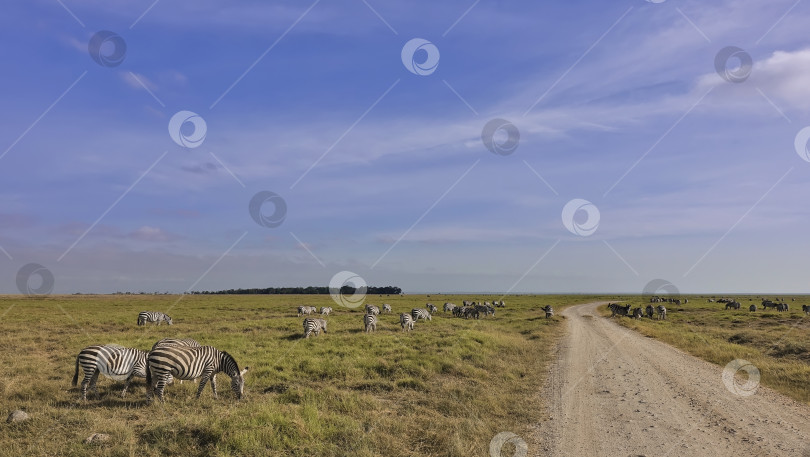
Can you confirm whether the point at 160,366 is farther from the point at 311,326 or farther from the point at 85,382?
the point at 311,326

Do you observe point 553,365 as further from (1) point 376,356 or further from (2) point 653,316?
(2) point 653,316

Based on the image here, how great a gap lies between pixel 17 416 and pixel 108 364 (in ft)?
9.25

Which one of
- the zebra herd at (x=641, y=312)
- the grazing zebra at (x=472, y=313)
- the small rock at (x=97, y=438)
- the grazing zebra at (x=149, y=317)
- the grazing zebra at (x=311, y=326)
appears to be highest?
the zebra herd at (x=641, y=312)

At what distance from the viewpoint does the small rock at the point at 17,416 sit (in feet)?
35.2

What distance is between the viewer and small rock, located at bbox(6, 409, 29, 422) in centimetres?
1072

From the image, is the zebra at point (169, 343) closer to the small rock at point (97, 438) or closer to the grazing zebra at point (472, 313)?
the small rock at point (97, 438)

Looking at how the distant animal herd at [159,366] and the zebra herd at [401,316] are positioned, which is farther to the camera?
the zebra herd at [401,316]

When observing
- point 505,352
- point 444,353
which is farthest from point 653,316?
point 444,353

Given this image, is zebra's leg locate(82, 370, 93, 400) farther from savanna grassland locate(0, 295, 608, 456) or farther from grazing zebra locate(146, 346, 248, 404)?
grazing zebra locate(146, 346, 248, 404)

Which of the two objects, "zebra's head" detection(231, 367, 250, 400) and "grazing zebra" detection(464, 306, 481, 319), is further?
"grazing zebra" detection(464, 306, 481, 319)

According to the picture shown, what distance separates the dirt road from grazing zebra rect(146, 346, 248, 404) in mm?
8640

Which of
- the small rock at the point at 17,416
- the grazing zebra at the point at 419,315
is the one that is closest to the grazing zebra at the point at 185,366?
the small rock at the point at 17,416

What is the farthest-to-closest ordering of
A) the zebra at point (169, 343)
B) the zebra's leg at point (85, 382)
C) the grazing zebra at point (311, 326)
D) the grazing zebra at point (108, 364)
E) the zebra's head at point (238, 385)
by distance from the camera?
the grazing zebra at point (311, 326)
the zebra at point (169, 343)
the grazing zebra at point (108, 364)
the zebra's head at point (238, 385)
the zebra's leg at point (85, 382)

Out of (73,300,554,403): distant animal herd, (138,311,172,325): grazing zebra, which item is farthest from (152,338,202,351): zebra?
(138,311,172,325): grazing zebra
